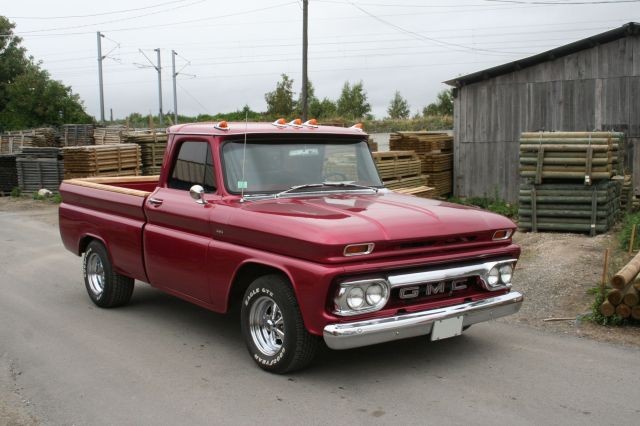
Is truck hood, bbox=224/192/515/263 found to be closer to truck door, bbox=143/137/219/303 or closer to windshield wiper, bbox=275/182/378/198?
windshield wiper, bbox=275/182/378/198

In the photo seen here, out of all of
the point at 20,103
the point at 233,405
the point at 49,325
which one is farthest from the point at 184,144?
the point at 20,103

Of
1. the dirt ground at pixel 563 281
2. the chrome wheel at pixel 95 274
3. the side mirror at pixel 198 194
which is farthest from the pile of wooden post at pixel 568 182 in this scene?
the side mirror at pixel 198 194

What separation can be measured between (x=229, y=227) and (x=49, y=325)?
2.66 m

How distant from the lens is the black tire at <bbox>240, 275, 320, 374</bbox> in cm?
512

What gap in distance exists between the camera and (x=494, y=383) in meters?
5.22

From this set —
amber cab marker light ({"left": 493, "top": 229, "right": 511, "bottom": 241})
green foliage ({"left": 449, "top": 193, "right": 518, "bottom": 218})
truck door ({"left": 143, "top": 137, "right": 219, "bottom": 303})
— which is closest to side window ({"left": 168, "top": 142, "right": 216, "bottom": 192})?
truck door ({"left": 143, "top": 137, "right": 219, "bottom": 303})

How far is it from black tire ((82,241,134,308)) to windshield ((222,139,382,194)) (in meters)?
2.30

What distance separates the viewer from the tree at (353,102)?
65062 mm

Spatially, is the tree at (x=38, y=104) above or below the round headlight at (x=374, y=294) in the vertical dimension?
above

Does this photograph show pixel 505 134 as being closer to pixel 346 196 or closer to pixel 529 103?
pixel 529 103

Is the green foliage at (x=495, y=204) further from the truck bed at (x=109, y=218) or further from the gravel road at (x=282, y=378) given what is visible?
the truck bed at (x=109, y=218)

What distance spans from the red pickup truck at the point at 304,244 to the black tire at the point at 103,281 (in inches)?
10.6

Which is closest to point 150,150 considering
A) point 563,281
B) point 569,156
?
point 569,156

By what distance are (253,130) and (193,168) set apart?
0.71m
